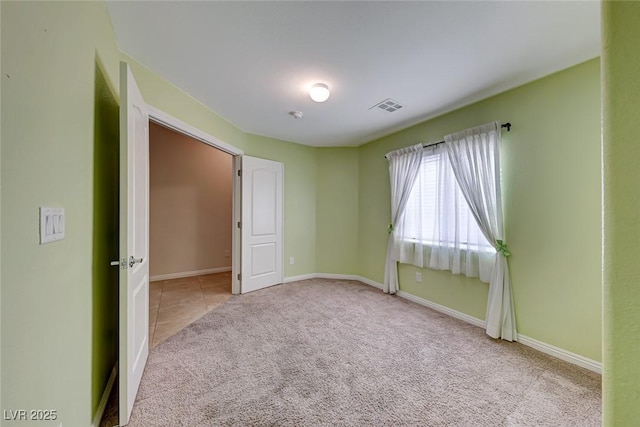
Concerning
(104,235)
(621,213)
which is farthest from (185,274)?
(621,213)

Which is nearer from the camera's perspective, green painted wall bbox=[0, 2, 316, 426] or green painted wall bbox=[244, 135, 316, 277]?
green painted wall bbox=[0, 2, 316, 426]

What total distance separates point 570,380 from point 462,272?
3.74 ft

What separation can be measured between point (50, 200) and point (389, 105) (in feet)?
9.40

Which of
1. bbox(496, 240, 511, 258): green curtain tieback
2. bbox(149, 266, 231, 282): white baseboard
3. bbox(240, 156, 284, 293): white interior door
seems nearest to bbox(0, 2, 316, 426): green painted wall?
bbox(240, 156, 284, 293): white interior door

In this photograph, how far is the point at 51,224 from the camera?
2.98ft

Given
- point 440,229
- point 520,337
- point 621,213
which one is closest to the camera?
point 621,213

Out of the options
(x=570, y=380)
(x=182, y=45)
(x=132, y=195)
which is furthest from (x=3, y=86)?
(x=570, y=380)

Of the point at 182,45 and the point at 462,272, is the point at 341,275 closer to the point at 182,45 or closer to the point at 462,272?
the point at 462,272

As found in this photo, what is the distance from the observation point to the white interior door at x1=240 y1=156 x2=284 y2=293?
364 centimetres

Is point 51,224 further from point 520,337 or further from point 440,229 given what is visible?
point 520,337

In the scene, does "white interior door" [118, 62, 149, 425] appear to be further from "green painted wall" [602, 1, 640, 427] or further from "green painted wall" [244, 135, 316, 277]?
"green painted wall" [244, 135, 316, 277]

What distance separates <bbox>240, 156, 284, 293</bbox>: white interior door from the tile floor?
521 millimetres

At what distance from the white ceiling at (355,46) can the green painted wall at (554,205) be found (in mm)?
210

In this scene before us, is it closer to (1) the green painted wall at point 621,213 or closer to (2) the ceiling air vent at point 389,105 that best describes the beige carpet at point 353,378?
(1) the green painted wall at point 621,213
